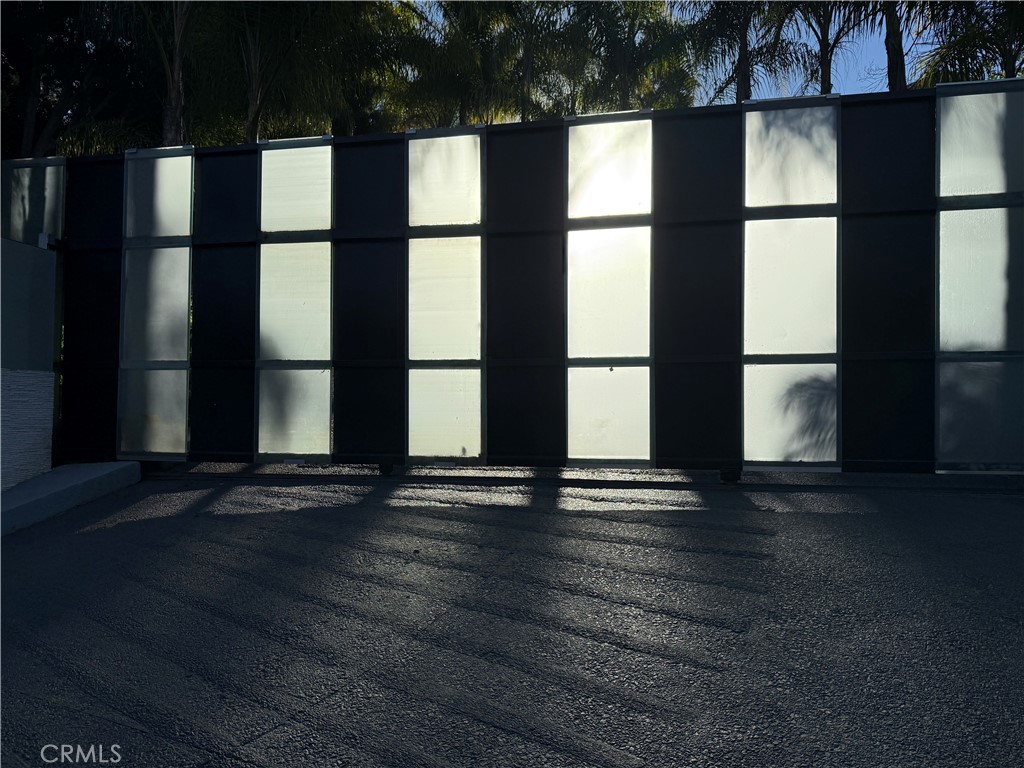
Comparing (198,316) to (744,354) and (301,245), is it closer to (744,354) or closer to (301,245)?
(301,245)

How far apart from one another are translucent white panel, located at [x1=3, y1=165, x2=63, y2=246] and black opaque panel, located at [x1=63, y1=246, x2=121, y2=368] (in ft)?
1.75

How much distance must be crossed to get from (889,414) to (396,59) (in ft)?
48.5

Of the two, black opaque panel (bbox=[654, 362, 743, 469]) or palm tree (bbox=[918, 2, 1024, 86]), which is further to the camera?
palm tree (bbox=[918, 2, 1024, 86])

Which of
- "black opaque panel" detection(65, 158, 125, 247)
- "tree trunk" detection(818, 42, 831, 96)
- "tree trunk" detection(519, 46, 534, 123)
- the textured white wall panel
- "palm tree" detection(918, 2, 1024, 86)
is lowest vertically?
the textured white wall panel

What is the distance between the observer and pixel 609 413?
8.31 meters

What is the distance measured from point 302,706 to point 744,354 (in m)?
5.84

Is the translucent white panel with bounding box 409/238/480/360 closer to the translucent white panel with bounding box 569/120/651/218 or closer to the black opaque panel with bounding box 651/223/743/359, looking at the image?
the translucent white panel with bounding box 569/120/651/218

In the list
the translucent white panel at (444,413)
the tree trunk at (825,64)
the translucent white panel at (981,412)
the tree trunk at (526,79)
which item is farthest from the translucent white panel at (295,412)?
the tree trunk at (526,79)

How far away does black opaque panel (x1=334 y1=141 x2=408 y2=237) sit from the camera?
8.84 metres

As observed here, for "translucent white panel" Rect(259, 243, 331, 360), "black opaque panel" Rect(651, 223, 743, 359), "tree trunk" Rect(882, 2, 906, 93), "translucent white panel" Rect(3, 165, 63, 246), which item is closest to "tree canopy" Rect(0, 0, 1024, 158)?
"tree trunk" Rect(882, 2, 906, 93)

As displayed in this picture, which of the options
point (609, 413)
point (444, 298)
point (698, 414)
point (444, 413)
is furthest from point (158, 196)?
point (698, 414)

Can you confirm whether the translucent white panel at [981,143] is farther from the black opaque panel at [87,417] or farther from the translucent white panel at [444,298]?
the black opaque panel at [87,417]

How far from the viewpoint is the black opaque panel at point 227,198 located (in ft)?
30.0

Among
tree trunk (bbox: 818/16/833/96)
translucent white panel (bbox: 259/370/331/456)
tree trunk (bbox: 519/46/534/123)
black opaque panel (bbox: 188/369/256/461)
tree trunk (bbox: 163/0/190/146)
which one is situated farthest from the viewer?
tree trunk (bbox: 519/46/534/123)
